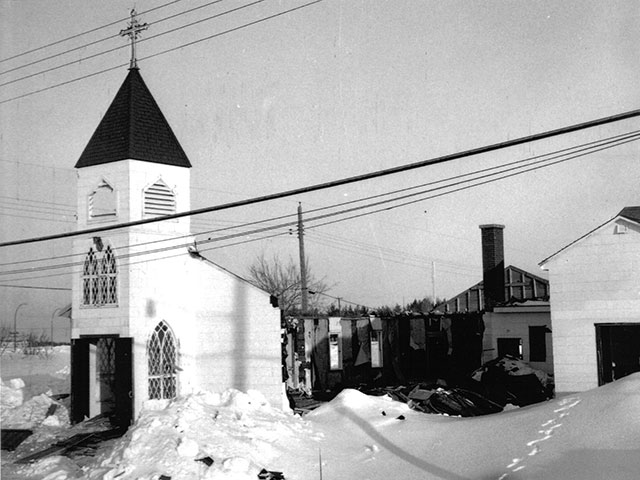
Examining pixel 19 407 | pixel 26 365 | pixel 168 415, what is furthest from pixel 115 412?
pixel 26 365

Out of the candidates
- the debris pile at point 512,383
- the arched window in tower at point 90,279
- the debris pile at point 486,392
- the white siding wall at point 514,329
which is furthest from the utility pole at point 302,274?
the arched window in tower at point 90,279

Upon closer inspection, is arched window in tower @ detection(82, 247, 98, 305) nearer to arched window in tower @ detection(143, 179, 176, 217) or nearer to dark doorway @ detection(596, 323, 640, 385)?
arched window in tower @ detection(143, 179, 176, 217)

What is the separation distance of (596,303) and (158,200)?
13.5 metres

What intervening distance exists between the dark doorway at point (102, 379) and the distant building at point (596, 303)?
501 inches

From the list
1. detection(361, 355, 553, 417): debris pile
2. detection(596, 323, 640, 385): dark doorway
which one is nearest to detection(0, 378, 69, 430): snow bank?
detection(361, 355, 553, 417): debris pile

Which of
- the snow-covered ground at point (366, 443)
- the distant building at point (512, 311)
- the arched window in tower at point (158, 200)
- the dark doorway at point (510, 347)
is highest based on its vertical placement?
the arched window in tower at point (158, 200)

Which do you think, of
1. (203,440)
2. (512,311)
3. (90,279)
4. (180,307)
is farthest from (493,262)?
(203,440)

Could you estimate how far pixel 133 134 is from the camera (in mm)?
21203

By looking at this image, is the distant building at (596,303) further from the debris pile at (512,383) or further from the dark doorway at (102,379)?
the dark doorway at (102,379)

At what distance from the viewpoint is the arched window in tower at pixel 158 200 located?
21125 millimetres

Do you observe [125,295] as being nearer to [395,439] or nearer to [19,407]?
[19,407]

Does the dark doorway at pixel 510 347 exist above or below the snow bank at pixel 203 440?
above

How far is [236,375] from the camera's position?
21062 millimetres

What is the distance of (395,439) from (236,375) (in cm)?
677
